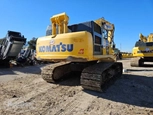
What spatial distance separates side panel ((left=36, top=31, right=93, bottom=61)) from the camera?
4.26m

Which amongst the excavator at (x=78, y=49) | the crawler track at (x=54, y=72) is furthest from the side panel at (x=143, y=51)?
the crawler track at (x=54, y=72)

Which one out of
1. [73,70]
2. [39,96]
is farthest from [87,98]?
[73,70]

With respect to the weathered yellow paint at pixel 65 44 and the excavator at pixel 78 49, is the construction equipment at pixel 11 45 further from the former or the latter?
the weathered yellow paint at pixel 65 44

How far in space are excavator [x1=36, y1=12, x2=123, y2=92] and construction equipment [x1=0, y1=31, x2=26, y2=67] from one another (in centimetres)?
633

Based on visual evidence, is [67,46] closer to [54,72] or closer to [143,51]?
[54,72]

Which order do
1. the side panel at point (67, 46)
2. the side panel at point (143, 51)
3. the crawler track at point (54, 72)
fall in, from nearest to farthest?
the side panel at point (67, 46) → the crawler track at point (54, 72) → the side panel at point (143, 51)

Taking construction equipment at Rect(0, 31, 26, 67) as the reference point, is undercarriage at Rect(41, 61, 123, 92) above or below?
below

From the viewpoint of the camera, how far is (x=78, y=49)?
4.32 m

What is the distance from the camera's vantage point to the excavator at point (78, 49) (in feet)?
14.2

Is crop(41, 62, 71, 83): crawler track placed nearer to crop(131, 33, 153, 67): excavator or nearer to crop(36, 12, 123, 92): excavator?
crop(36, 12, 123, 92): excavator

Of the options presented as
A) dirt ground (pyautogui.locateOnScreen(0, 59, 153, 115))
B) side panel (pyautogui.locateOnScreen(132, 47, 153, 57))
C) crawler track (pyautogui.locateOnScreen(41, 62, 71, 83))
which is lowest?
dirt ground (pyautogui.locateOnScreen(0, 59, 153, 115))

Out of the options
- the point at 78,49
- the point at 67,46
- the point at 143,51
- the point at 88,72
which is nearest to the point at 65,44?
the point at 67,46

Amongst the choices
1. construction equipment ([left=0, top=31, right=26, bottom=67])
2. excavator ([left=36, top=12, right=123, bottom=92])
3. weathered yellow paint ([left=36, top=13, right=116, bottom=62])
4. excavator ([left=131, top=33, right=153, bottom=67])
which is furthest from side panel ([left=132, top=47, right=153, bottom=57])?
construction equipment ([left=0, top=31, right=26, bottom=67])

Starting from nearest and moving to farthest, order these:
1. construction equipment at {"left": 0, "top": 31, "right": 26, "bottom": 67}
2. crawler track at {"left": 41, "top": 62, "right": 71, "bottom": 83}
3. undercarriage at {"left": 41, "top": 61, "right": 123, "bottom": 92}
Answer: undercarriage at {"left": 41, "top": 61, "right": 123, "bottom": 92} → crawler track at {"left": 41, "top": 62, "right": 71, "bottom": 83} → construction equipment at {"left": 0, "top": 31, "right": 26, "bottom": 67}
